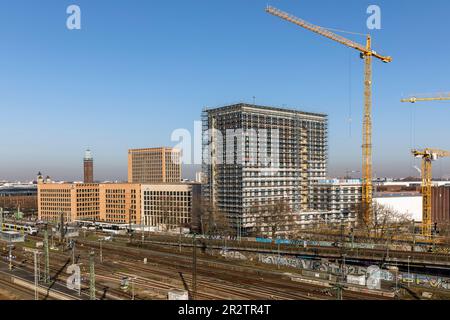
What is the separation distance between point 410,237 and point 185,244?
134ft

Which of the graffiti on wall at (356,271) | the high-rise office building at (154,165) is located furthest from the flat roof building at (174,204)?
the high-rise office building at (154,165)

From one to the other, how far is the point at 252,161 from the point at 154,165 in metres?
71.8

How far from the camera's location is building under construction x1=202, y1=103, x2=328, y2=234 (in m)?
82.8

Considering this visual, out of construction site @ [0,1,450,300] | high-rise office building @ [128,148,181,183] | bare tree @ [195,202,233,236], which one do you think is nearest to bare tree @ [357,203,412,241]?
construction site @ [0,1,450,300]

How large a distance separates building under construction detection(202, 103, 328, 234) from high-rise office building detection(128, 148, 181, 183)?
57871mm

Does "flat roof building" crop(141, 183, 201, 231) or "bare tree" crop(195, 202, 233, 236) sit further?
"flat roof building" crop(141, 183, 201, 231)

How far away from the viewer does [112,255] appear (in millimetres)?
61562

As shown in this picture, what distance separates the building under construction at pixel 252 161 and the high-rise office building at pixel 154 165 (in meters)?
57.9

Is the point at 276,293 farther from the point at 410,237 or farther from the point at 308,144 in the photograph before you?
the point at 308,144

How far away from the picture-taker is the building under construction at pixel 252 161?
272 feet

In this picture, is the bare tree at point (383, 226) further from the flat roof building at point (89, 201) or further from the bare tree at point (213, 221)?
the flat roof building at point (89, 201)

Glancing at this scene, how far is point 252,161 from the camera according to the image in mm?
84062

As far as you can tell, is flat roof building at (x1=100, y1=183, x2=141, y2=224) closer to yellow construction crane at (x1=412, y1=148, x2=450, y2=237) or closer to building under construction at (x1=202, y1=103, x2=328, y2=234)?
building under construction at (x1=202, y1=103, x2=328, y2=234)

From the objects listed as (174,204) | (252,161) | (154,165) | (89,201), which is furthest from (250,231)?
(154,165)
